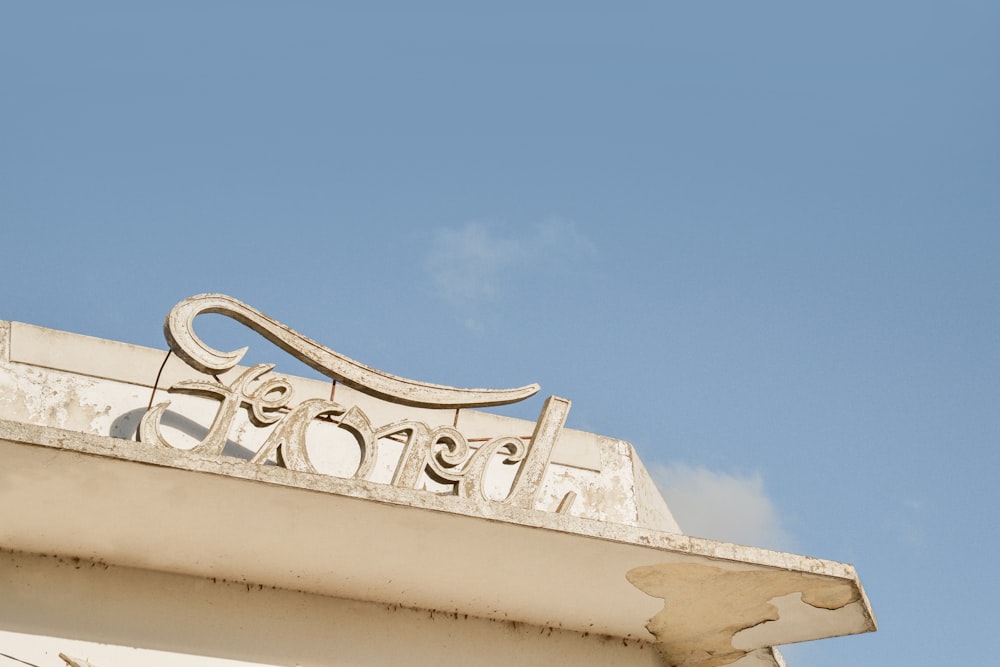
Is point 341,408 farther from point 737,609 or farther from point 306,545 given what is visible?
point 737,609

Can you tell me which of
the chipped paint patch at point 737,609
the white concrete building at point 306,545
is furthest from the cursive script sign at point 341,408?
the chipped paint patch at point 737,609

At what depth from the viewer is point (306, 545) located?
23.4ft

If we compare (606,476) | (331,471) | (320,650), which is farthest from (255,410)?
(606,476)

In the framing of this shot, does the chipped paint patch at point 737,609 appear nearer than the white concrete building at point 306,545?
No

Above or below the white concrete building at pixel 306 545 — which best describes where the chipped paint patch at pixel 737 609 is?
below

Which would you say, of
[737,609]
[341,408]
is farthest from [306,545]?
[737,609]

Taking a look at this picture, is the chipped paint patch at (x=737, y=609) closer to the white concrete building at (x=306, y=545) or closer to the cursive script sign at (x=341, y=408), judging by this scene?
the white concrete building at (x=306, y=545)

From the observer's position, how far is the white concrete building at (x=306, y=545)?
671 centimetres

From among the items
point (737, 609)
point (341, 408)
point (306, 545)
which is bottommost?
point (737, 609)

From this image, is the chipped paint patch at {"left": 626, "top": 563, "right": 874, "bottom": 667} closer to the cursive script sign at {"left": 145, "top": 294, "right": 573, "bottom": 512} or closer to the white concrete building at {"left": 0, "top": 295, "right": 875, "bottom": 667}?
the white concrete building at {"left": 0, "top": 295, "right": 875, "bottom": 667}

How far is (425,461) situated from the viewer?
7.68 metres

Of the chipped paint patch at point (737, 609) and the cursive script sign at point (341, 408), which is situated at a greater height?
the cursive script sign at point (341, 408)

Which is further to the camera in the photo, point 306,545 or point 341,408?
point 341,408

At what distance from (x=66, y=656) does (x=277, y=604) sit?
1319 millimetres
